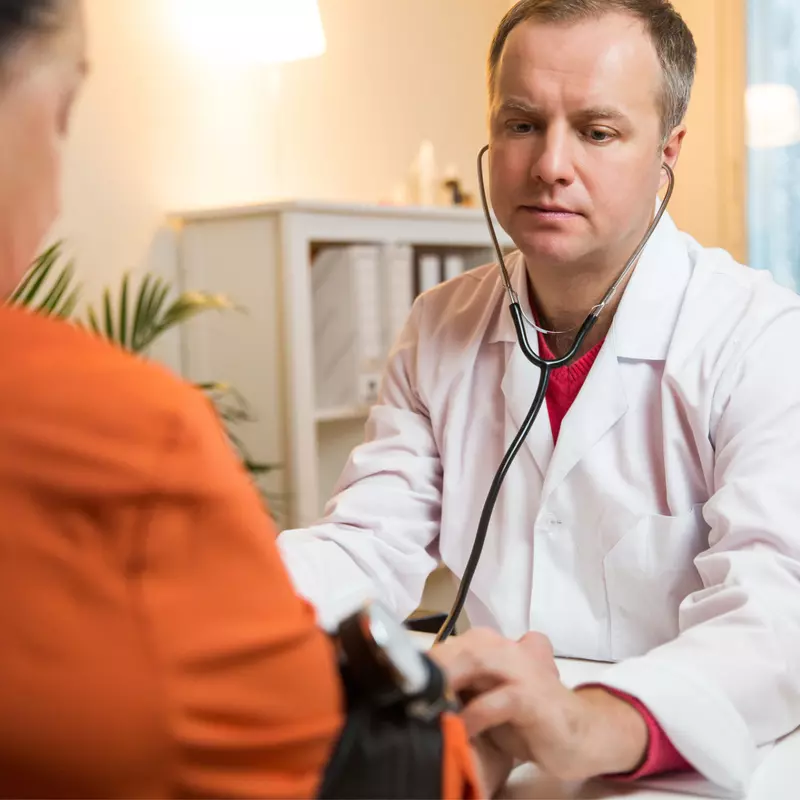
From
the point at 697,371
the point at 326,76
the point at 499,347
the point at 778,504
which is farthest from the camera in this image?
the point at 326,76

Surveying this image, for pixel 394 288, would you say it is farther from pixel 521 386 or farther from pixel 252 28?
pixel 521 386

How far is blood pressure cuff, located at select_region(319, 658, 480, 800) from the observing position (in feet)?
1.87

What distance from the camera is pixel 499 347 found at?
1451 mm

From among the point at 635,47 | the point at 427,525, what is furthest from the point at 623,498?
the point at 635,47

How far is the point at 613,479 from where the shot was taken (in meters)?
1.27

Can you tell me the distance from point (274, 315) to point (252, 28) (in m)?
0.83

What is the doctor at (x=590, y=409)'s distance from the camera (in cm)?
117

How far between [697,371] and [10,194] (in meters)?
0.87

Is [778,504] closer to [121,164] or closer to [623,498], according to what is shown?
[623,498]

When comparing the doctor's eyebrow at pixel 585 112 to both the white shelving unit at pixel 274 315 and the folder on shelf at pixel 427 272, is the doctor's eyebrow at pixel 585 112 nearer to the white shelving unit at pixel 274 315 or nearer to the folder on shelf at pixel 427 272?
the white shelving unit at pixel 274 315

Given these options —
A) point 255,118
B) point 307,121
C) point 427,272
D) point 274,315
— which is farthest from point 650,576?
point 307,121

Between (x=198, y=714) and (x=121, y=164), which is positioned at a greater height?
(x=121, y=164)

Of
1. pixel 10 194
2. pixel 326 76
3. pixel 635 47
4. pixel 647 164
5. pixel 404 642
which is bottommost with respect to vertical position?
pixel 404 642

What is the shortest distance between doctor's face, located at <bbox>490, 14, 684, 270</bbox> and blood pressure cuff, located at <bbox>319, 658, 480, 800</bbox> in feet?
2.71
